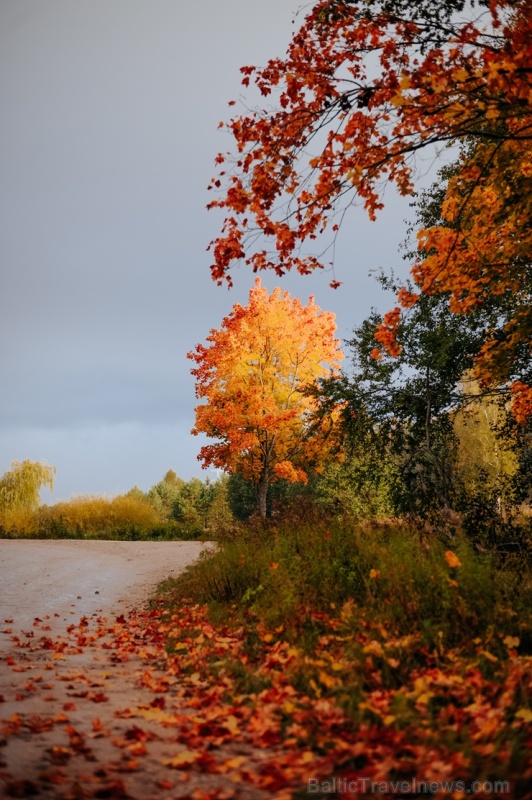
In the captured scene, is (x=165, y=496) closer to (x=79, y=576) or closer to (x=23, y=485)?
(x=23, y=485)

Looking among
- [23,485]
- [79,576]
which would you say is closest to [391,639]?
[79,576]

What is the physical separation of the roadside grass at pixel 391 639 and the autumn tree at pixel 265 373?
15.0m

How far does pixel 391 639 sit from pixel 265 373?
62.7 feet

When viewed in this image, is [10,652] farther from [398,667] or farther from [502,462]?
[502,462]

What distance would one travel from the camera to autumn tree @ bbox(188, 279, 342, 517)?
904 inches

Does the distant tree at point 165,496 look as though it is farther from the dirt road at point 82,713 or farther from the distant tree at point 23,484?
the dirt road at point 82,713

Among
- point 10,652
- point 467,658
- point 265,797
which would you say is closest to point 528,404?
point 467,658

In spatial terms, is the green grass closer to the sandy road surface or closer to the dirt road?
the dirt road

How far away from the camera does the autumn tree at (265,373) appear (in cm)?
2297

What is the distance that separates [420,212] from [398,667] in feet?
39.3

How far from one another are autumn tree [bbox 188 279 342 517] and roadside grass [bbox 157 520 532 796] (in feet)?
49.0

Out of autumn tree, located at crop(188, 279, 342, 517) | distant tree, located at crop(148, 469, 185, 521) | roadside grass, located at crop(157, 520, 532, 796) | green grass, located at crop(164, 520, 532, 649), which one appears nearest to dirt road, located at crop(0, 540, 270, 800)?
roadside grass, located at crop(157, 520, 532, 796)

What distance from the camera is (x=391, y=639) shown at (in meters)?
4.75

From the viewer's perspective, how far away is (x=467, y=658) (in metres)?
4.21
